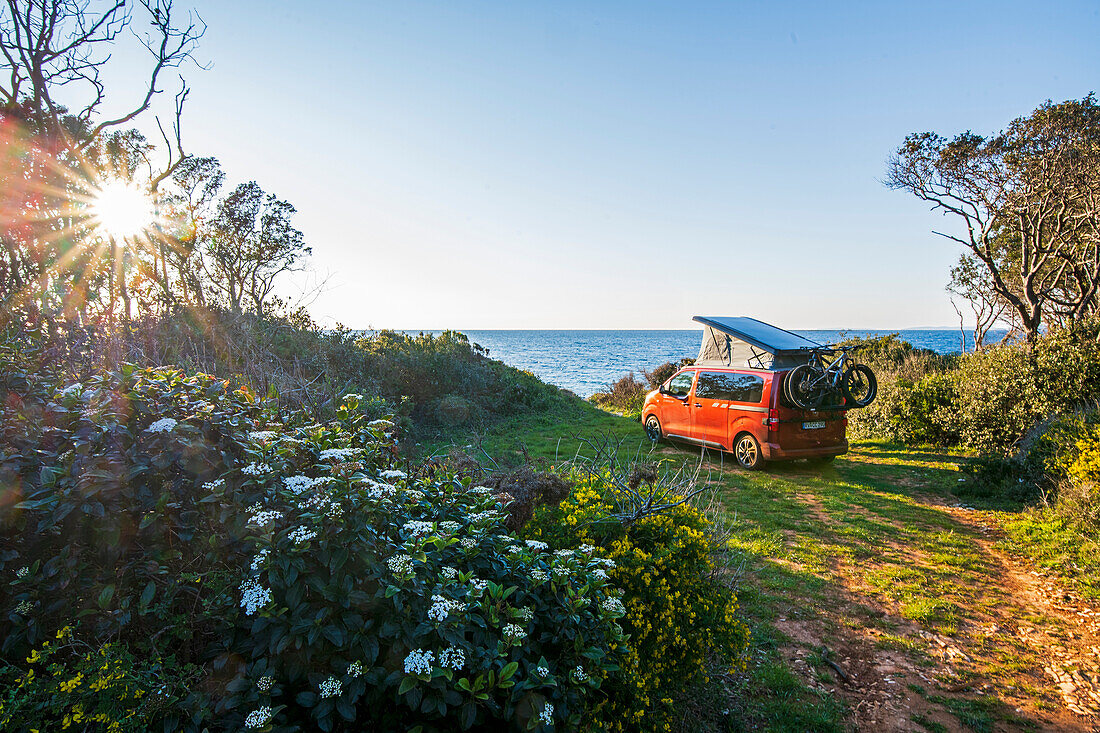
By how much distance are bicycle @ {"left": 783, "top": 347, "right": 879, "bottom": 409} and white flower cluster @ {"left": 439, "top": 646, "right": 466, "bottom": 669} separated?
Result: 761 centimetres

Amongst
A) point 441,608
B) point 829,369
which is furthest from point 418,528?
point 829,369

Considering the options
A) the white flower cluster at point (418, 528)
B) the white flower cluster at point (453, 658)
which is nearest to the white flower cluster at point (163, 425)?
the white flower cluster at point (418, 528)

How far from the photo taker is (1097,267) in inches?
461

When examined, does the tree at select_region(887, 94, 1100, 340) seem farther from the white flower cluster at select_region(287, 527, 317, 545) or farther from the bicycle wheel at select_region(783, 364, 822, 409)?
the white flower cluster at select_region(287, 527, 317, 545)

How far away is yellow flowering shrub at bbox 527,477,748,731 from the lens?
2.63 meters

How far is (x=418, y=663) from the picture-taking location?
175 centimetres

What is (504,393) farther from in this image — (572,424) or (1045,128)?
(1045,128)

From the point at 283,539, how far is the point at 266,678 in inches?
18.3

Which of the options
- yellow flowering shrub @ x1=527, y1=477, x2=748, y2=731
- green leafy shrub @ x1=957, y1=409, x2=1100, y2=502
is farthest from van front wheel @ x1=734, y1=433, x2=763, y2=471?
yellow flowering shrub @ x1=527, y1=477, x2=748, y2=731

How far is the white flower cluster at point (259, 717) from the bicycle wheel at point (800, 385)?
8.36 m

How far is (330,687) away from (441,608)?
1.51ft

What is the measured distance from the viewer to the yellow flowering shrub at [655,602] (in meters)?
2.63

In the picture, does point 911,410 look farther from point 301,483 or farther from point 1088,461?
point 301,483

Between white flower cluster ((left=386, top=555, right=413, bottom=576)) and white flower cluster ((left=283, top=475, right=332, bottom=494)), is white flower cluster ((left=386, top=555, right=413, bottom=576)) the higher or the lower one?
the lower one
